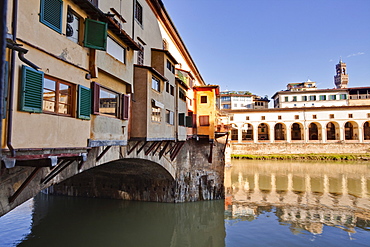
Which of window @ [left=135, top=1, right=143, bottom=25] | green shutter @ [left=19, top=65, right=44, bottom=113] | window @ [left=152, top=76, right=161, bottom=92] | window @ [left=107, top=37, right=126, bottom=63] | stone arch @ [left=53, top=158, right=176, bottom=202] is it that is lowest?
stone arch @ [left=53, top=158, right=176, bottom=202]

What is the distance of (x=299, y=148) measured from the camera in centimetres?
6150

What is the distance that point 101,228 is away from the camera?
1780 cm

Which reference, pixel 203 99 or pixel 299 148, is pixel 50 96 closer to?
pixel 203 99

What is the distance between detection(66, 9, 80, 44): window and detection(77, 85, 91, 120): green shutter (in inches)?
57.4

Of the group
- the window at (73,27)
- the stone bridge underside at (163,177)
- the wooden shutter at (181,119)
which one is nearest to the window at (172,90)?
the wooden shutter at (181,119)

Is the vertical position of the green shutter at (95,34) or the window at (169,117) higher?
the green shutter at (95,34)

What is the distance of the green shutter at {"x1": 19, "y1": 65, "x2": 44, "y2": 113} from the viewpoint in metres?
5.41

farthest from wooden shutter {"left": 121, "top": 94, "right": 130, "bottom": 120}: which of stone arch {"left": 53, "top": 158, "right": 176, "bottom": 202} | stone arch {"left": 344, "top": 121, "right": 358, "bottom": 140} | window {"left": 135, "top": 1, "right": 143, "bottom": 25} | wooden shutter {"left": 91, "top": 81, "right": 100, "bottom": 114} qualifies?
stone arch {"left": 344, "top": 121, "right": 358, "bottom": 140}

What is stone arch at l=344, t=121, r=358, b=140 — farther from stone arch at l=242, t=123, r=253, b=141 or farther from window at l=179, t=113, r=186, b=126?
window at l=179, t=113, r=186, b=126

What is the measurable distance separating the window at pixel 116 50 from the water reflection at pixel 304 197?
16.4m

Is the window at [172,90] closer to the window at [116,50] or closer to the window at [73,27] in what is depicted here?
the window at [116,50]

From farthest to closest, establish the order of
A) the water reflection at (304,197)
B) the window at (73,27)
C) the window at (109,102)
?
the water reflection at (304,197) < the window at (109,102) < the window at (73,27)

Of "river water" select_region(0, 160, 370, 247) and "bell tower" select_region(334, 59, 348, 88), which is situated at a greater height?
"bell tower" select_region(334, 59, 348, 88)

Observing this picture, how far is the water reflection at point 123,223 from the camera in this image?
16.1 m
